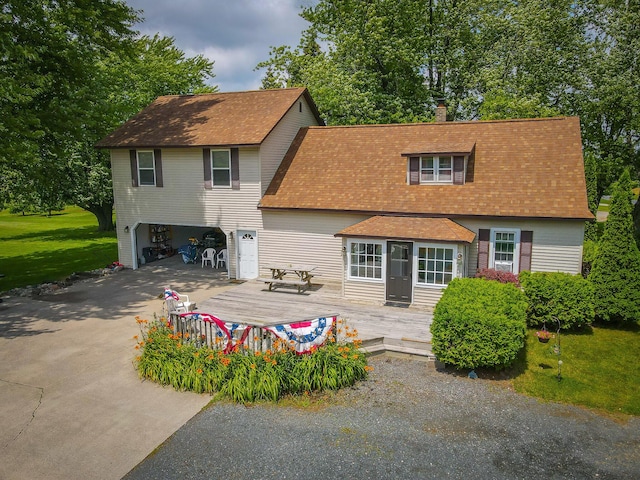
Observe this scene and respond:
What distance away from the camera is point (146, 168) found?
64.5 ft

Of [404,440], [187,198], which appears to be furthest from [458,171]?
[187,198]

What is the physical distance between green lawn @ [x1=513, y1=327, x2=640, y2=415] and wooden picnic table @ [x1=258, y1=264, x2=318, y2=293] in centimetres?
733

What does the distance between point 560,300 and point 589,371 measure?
2595 mm

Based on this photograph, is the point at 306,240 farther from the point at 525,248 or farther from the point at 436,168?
the point at 525,248

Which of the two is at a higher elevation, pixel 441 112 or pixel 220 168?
Answer: pixel 441 112

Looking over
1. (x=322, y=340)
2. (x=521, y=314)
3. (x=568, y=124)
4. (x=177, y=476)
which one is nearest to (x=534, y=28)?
(x=568, y=124)

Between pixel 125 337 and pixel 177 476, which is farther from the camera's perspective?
pixel 125 337

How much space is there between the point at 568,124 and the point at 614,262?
19.8 feet

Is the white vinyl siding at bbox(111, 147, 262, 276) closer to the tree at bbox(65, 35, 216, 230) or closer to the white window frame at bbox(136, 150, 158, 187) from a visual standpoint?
the white window frame at bbox(136, 150, 158, 187)

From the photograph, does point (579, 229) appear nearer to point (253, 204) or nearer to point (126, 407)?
point (253, 204)

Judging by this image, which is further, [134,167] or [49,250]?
[49,250]

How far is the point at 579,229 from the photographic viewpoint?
14.2 meters

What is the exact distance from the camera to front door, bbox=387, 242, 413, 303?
14.7m

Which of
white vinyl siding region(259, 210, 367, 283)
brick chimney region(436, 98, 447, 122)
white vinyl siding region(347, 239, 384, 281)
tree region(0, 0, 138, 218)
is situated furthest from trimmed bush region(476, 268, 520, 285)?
tree region(0, 0, 138, 218)
